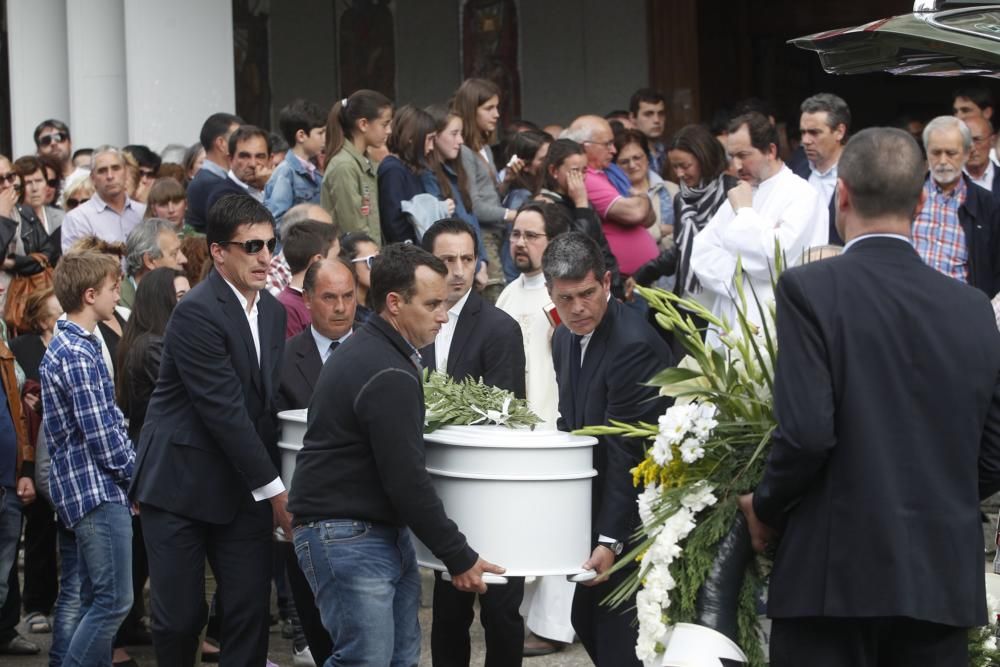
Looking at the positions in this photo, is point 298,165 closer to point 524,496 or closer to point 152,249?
point 152,249

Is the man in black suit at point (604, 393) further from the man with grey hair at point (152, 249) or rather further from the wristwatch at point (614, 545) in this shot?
the man with grey hair at point (152, 249)

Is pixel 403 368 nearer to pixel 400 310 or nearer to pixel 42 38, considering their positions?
pixel 400 310

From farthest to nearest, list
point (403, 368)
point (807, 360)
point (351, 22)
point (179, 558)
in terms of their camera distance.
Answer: point (351, 22) → point (179, 558) → point (403, 368) → point (807, 360)

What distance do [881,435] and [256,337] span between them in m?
2.71

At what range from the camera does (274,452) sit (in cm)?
580

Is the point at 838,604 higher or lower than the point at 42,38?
lower

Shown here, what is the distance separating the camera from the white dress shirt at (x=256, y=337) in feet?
17.8

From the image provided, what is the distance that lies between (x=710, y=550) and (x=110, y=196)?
6244mm

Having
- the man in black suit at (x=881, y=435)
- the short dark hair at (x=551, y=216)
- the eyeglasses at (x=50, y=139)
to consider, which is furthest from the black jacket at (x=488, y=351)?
the eyeglasses at (x=50, y=139)

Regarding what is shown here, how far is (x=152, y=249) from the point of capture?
7711 millimetres

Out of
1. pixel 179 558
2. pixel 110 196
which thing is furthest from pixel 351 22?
pixel 179 558

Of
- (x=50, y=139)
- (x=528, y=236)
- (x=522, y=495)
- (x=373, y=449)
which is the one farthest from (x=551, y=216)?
(x=50, y=139)

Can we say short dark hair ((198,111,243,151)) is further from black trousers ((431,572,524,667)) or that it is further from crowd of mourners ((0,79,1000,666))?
black trousers ((431,572,524,667))

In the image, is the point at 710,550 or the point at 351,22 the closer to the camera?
the point at 710,550
